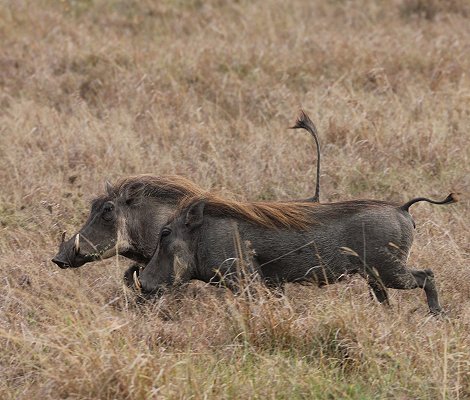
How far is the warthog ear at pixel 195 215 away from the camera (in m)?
4.84

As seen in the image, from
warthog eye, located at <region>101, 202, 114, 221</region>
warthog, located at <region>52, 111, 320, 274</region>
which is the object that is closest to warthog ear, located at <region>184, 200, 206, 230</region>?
warthog, located at <region>52, 111, 320, 274</region>

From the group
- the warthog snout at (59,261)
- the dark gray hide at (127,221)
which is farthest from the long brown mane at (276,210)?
the warthog snout at (59,261)

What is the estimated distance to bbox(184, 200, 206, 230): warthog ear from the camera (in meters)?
4.84

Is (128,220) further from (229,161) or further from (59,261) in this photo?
(229,161)

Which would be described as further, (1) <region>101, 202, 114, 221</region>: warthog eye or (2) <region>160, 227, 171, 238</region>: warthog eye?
(1) <region>101, 202, 114, 221</region>: warthog eye

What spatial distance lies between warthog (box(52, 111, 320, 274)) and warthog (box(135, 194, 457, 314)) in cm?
29

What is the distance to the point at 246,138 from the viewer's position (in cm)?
735

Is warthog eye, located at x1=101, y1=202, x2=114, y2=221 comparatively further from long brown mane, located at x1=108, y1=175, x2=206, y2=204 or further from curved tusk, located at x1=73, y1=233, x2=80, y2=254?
curved tusk, located at x1=73, y1=233, x2=80, y2=254

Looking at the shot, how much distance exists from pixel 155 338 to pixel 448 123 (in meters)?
3.80

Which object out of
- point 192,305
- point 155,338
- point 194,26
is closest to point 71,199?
point 192,305

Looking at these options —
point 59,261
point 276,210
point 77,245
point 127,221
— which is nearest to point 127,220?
point 127,221

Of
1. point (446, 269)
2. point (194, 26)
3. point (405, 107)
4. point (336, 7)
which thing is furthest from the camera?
point (336, 7)

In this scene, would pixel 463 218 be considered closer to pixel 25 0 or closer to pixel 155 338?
pixel 155 338

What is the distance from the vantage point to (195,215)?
485 cm
